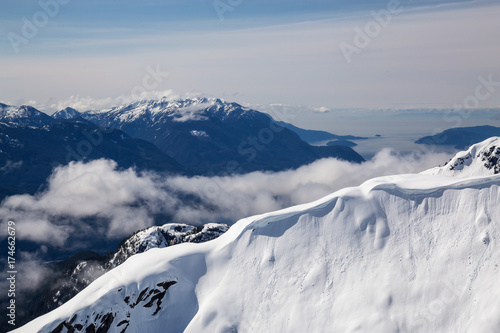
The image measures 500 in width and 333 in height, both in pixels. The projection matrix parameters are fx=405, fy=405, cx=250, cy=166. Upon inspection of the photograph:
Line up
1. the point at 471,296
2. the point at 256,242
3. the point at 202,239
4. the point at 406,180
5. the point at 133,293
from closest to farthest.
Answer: the point at 471,296 → the point at 133,293 → the point at 256,242 → the point at 406,180 → the point at 202,239

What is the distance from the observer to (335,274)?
10081 cm

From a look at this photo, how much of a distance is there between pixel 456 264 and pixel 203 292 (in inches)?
2436

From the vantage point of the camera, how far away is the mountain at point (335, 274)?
90188 mm

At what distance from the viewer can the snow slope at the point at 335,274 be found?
90125 mm

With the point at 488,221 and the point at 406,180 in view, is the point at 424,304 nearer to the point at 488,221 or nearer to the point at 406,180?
the point at 488,221

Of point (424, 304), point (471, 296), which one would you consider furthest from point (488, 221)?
point (424, 304)

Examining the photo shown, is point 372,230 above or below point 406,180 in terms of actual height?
below

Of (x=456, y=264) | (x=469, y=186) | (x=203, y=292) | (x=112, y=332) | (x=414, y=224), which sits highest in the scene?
(x=469, y=186)

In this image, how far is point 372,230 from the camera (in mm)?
107750

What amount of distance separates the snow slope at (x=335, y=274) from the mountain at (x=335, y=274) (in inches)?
10.0

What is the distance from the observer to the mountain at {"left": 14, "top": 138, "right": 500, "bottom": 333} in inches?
3551

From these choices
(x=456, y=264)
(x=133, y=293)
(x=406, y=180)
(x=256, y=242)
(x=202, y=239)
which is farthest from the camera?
(x=202, y=239)

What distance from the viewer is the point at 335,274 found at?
101m

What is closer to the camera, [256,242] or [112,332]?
[112,332]
